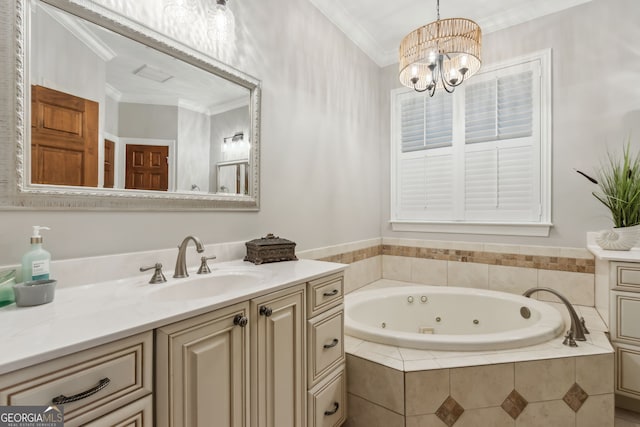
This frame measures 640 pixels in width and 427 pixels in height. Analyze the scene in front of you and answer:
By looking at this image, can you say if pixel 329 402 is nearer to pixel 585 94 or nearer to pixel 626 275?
pixel 626 275

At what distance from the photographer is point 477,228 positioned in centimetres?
280

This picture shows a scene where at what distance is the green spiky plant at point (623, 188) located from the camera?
2.05m

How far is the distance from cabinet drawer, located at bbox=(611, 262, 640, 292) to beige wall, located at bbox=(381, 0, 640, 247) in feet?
1.79

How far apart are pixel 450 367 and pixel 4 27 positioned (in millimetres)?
2218

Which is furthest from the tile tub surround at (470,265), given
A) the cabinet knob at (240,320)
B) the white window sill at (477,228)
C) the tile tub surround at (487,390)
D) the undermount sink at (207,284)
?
the cabinet knob at (240,320)

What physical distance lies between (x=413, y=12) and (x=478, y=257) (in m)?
2.17

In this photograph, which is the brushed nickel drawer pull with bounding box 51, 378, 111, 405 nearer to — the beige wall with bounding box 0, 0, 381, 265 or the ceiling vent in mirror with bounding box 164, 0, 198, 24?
the beige wall with bounding box 0, 0, 381, 265

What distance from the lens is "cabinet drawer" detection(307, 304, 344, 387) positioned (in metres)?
1.40

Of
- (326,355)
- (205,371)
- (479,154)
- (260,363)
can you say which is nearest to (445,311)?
(479,154)

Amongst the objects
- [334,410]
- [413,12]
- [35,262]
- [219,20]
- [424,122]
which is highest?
[413,12]

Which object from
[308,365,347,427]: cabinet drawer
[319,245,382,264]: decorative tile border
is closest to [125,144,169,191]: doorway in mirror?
[308,365,347,427]: cabinet drawer

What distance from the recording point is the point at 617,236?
2072 mm

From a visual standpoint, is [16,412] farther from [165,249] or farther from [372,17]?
[372,17]

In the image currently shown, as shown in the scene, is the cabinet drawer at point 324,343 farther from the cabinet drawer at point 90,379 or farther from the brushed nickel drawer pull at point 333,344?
the cabinet drawer at point 90,379
